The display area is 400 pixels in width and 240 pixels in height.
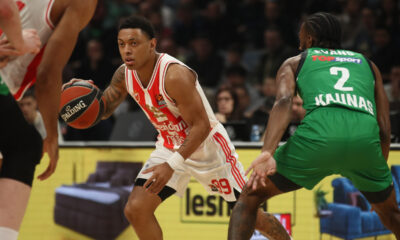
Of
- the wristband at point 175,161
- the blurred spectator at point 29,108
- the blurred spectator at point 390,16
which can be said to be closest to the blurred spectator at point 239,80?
the blurred spectator at point 390,16

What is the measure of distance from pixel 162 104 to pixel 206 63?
505 cm

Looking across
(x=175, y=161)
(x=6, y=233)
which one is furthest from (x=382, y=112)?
(x=6, y=233)

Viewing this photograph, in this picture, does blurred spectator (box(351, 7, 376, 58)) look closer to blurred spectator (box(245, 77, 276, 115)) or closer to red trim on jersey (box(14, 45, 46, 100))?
blurred spectator (box(245, 77, 276, 115))

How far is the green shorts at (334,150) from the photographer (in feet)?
11.9

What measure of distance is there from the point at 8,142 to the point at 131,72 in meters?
1.91

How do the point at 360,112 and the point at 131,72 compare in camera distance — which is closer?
the point at 360,112

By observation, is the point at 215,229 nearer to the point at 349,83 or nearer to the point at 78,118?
the point at 78,118

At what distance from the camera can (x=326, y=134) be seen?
3.64 meters

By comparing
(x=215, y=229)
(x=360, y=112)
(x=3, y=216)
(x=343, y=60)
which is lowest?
(x=215, y=229)

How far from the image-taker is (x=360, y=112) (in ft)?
12.3

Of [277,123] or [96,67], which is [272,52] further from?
[277,123]

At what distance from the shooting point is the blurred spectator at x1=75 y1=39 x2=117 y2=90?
9.48 meters

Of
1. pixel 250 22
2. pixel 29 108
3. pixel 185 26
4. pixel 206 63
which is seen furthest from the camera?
pixel 185 26

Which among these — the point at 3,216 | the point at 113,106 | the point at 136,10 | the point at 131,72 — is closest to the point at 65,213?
the point at 113,106
